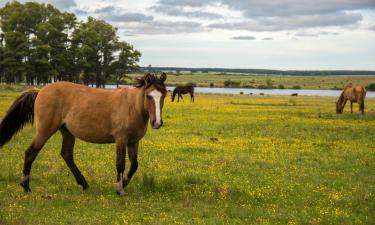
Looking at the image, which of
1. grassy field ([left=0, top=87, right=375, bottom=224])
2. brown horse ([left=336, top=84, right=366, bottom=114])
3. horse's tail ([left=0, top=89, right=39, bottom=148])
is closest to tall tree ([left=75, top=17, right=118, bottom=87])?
brown horse ([left=336, top=84, right=366, bottom=114])

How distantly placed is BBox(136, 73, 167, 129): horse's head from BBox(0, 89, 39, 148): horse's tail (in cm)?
311

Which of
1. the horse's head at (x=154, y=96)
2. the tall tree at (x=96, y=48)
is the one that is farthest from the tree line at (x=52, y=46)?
the horse's head at (x=154, y=96)

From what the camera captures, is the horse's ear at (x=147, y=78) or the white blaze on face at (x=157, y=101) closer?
the white blaze on face at (x=157, y=101)

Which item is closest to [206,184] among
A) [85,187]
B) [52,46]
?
[85,187]

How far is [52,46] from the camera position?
274 ft

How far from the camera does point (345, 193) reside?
11391 mm

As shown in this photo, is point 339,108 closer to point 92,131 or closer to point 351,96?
point 351,96

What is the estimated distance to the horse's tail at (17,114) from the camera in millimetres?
12000

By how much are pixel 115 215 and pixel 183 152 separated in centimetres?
829

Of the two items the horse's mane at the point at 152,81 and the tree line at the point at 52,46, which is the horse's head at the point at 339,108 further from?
the tree line at the point at 52,46

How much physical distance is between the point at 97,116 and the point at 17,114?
2.36 metres

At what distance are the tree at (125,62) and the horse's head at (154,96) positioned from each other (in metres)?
85.6

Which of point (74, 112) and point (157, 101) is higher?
point (157, 101)

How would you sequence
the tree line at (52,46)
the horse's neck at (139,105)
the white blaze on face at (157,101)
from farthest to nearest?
the tree line at (52,46)
the horse's neck at (139,105)
the white blaze on face at (157,101)
